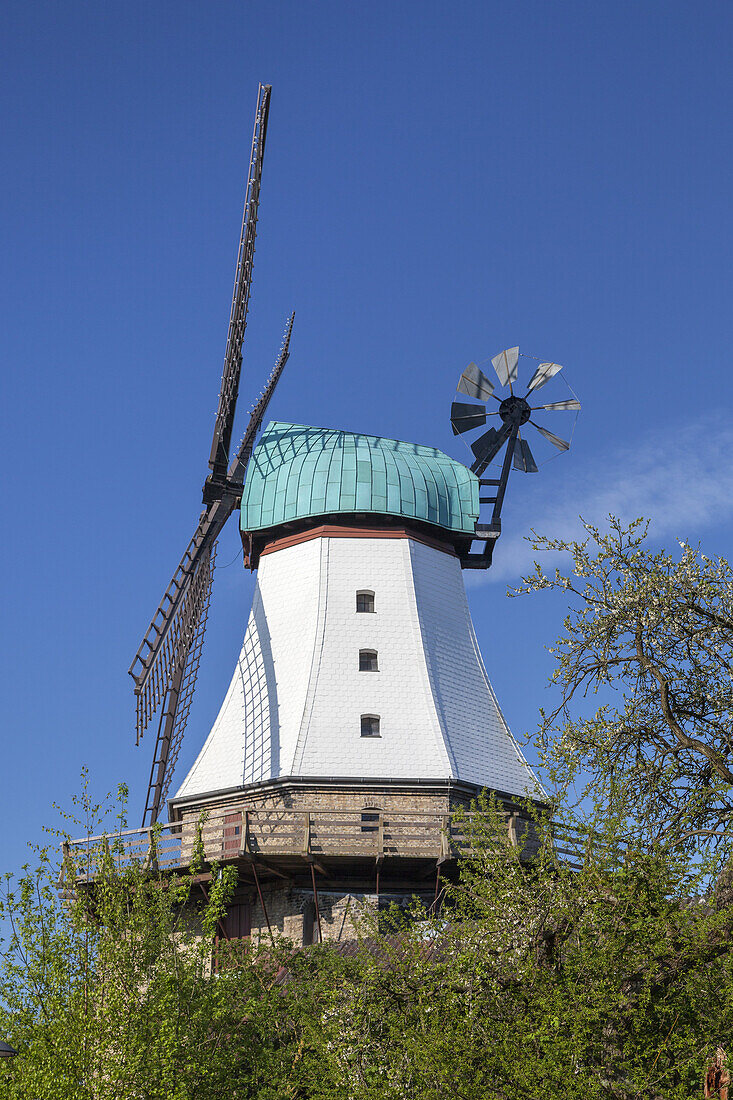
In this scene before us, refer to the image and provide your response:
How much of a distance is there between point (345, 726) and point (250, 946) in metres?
6.92

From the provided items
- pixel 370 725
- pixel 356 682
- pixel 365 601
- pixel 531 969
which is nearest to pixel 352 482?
pixel 365 601

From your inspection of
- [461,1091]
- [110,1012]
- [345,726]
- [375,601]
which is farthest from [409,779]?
[461,1091]

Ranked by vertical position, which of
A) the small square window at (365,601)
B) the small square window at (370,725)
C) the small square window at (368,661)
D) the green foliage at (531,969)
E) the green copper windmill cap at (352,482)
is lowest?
the green foliage at (531,969)

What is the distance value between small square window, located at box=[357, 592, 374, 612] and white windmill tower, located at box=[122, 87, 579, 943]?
55mm

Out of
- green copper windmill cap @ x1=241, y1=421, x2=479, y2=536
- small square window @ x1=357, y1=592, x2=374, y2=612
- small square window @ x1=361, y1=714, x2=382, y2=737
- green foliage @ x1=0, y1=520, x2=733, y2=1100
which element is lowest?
green foliage @ x1=0, y1=520, x2=733, y2=1100

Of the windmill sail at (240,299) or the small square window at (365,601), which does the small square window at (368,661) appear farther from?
the windmill sail at (240,299)

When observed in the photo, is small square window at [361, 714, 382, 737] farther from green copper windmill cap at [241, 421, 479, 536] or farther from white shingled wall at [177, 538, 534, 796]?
green copper windmill cap at [241, 421, 479, 536]

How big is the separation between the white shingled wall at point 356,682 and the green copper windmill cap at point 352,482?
89cm

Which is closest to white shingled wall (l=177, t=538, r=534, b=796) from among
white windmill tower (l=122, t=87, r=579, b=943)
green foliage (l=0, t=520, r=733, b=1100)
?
white windmill tower (l=122, t=87, r=579, b=943)

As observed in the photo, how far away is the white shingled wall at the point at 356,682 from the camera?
26.2 meters

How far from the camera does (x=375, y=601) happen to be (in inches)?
1141

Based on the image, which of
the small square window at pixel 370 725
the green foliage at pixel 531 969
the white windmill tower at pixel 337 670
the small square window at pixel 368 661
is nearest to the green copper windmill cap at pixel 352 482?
the white windmill tower at pixel 337 670

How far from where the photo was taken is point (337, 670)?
90.6 ft

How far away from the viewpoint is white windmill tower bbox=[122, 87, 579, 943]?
24422 millimetres
